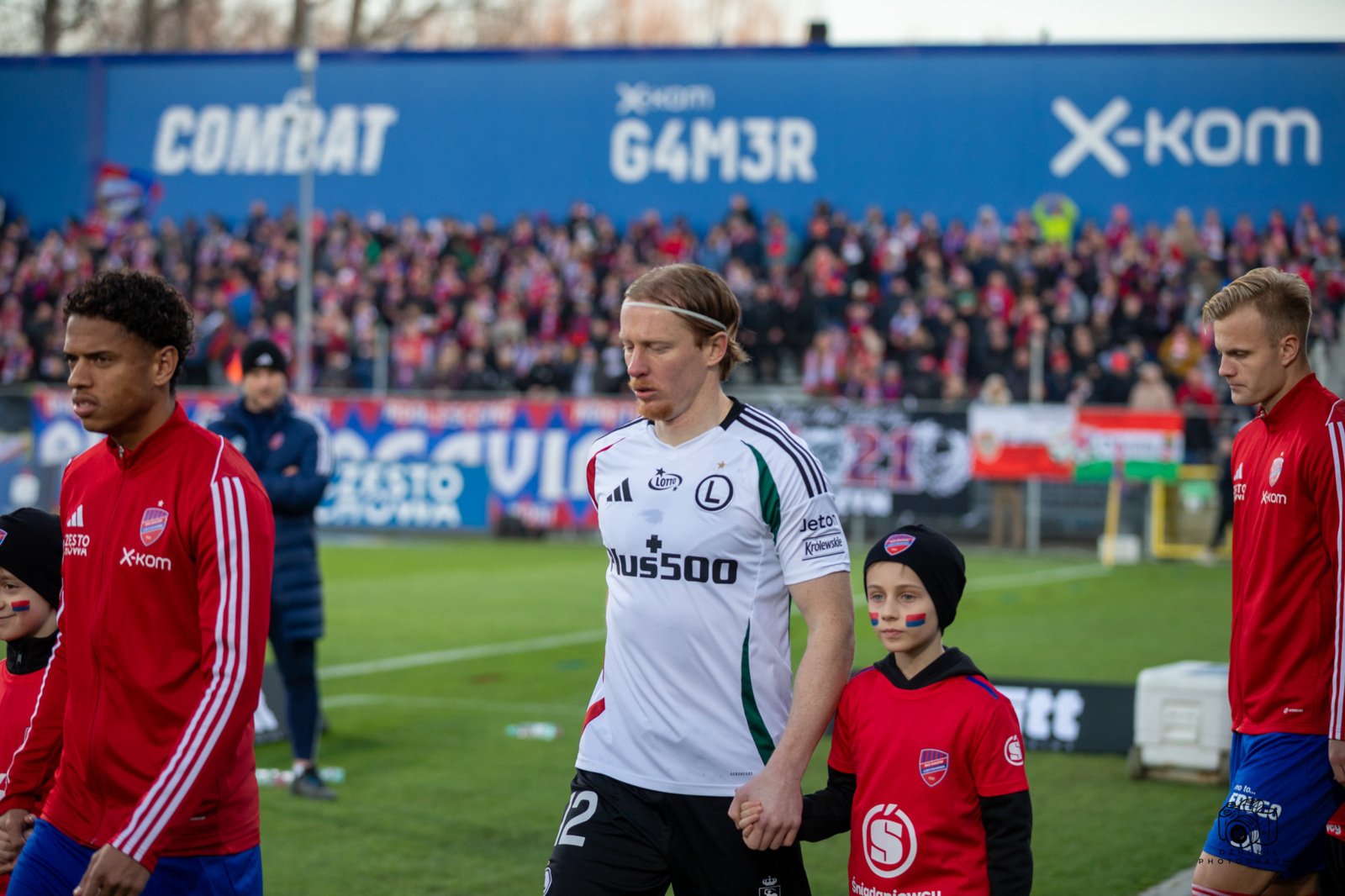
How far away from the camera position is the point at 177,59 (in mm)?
39750

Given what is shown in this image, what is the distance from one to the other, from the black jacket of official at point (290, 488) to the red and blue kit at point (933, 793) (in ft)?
15.7

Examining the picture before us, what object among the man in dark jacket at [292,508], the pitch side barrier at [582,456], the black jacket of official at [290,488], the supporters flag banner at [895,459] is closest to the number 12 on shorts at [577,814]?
the man in dark jacket at [292,508]

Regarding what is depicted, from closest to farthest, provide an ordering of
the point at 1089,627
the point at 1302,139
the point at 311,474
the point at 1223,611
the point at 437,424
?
the point at 311,474 < the point at 1089,627 < the point at 1223,611 < the point at 437,424 < the point at 1302,139

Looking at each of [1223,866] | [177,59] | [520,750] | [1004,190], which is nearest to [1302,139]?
[1004,190]

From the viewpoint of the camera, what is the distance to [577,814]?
4.22 metres

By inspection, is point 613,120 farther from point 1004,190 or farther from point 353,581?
point 353,581

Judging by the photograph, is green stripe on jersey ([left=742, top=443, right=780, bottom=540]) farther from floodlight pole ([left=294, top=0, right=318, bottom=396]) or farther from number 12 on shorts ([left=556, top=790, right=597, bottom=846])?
floodlight pole ([left=294, top=0, right=318, bottom=396])

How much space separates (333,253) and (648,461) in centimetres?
3177

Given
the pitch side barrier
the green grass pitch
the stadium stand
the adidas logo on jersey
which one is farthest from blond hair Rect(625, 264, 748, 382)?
the stadium stand

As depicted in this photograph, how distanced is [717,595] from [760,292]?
2554 cm

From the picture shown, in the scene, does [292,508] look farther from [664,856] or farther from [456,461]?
[456,461]

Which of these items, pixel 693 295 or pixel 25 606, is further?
pixel 25 606

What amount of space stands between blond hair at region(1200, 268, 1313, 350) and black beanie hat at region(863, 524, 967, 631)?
113cm

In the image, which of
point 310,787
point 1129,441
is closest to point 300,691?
point 310,787
